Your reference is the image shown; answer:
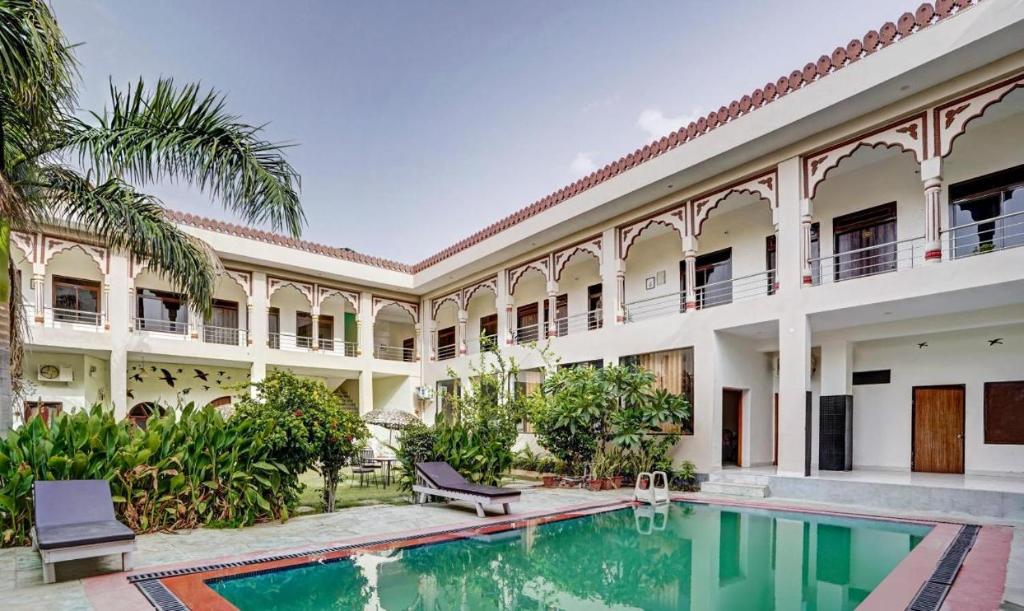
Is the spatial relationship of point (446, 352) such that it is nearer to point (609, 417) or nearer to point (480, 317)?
point (480, 317)

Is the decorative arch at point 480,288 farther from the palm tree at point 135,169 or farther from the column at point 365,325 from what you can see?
the palm tree at point 135,169

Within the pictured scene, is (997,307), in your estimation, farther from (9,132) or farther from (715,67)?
(9,132)

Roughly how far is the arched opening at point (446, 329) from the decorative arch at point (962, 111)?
49.2 feet

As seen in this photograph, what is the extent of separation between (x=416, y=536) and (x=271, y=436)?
7.39ft

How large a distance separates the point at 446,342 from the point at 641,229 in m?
10.6

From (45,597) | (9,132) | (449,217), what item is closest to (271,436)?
(45,597)

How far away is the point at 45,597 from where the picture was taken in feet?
15.9

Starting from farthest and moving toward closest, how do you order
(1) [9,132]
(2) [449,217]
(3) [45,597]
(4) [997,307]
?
(2) [449,217]
(4) [997,307]
(1) [9,132]
(3) [45,597]

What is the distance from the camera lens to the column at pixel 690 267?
12758mm

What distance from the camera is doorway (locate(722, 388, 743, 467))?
44.9 ft

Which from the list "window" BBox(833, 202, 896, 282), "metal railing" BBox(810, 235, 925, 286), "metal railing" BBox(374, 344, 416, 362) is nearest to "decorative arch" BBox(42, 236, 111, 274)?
"metal railing" BBox(374, 344, 416, 362)

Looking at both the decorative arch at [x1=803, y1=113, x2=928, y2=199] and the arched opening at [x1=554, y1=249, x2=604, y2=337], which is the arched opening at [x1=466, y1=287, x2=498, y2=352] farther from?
the decorative arch at [x1=803, y1=113, x2=928, y2=199]

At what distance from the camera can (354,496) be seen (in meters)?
11.1

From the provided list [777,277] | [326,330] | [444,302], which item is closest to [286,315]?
[326,330]
